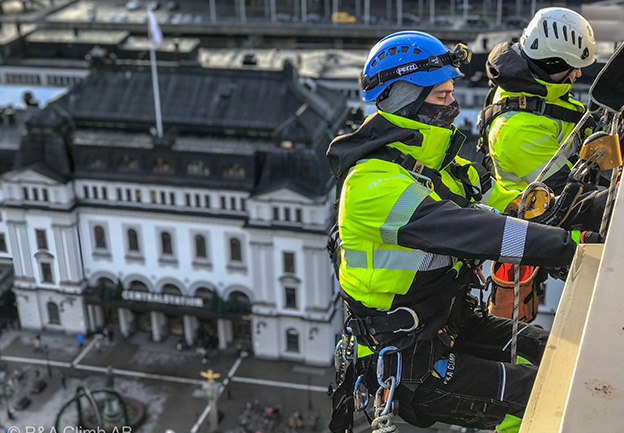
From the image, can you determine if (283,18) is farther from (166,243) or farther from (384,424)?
(384,424)

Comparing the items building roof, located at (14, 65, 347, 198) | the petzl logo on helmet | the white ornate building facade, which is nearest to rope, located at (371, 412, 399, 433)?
the petzl logo on helmet

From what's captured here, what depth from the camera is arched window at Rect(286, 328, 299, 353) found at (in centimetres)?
7444

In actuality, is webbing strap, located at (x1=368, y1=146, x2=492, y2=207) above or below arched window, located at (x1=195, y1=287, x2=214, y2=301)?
above

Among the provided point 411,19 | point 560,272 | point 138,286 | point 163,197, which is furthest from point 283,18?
point 560,272

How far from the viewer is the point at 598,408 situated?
8.42 m

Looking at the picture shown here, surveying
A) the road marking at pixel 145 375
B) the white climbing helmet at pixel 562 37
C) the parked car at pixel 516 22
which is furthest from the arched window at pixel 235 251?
the white climbing helmet at pixel 562 37

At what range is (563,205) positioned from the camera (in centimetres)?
1352

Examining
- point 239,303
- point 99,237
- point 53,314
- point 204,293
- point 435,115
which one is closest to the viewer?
point 435,115

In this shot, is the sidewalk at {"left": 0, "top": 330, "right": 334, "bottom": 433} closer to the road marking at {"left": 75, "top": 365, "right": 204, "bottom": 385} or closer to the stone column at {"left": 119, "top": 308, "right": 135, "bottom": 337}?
the road marking at {"left": 75, "top": 365, "right": 204, "bottom": 385}

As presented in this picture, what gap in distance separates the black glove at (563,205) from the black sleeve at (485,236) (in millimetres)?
1910

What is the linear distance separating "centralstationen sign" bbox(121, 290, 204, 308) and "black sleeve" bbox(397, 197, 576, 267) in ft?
210

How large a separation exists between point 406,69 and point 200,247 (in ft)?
204

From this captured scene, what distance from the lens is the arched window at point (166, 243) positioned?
Answer: 246ft

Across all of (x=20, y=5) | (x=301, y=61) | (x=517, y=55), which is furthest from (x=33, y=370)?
(x=20, y=5)
